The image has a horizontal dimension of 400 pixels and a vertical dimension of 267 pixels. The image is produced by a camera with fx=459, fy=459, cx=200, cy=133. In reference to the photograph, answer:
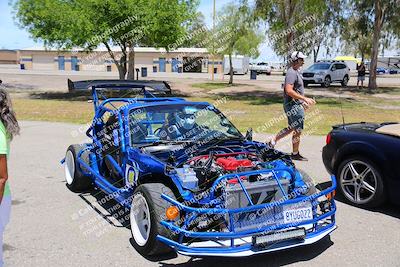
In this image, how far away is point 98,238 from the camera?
15.9 feet

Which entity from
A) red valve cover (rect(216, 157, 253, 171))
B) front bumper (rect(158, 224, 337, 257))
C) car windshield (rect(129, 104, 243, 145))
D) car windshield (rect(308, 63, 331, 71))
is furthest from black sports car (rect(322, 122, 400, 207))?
car windshield (rect(308, 63, 331, 71))

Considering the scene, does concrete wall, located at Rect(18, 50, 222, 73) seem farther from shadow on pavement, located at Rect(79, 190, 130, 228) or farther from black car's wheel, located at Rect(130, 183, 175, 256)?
black car's wheel, located at Rect(130, 183, 175, 256)

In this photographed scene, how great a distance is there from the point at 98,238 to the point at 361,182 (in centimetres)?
331

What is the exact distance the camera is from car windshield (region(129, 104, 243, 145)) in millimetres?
5457

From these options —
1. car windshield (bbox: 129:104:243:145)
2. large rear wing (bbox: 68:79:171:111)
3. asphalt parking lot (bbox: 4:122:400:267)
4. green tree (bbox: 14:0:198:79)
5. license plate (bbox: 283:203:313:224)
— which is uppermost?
green tree (bbox: 14:0:198:79)

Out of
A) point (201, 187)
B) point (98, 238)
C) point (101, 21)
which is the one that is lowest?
point (98, 238)

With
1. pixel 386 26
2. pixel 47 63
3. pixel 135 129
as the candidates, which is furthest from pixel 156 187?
pixel 47 63

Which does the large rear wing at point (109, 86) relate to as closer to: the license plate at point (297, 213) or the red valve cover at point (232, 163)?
the red valve cover at point (232, 163)

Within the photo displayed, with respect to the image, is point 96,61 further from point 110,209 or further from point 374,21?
point 110,209

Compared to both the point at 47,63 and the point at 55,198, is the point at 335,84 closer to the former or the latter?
the point at 55,198

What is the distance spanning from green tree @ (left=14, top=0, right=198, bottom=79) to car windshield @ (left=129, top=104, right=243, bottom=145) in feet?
50.9

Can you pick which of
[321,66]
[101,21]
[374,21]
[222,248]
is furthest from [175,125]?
[321,66]

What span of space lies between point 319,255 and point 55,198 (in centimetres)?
365

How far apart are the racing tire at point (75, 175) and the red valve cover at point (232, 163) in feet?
7.79
